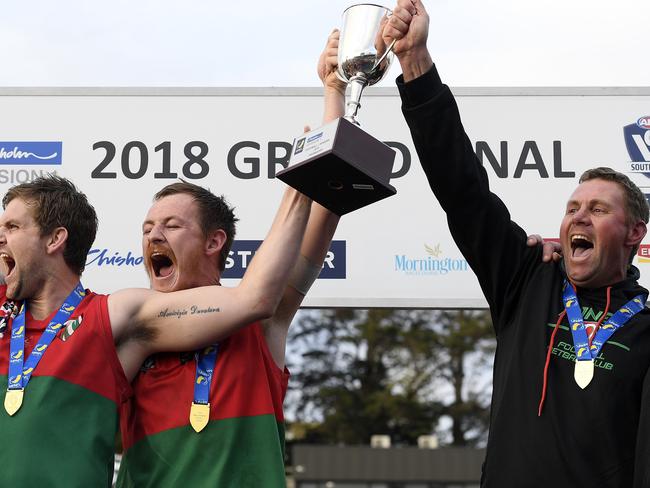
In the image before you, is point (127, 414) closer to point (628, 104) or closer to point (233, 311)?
point (233, 311)

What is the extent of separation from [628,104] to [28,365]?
11.7 feet

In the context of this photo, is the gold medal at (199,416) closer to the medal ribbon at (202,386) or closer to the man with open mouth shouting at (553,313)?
the medal ribbon at (202,386)

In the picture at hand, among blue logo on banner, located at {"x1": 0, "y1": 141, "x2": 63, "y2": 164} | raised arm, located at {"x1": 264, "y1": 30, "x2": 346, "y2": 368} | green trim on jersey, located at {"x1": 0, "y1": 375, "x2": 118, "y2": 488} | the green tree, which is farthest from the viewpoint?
the green tree

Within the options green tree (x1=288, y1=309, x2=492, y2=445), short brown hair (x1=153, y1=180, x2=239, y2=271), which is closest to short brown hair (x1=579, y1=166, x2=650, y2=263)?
short brown hair (x1=153, y1=180, x2=239, y2=271)

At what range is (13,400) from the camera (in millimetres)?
3184

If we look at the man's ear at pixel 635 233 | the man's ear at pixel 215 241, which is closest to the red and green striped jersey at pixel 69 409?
the man's ear at pixel 215 241

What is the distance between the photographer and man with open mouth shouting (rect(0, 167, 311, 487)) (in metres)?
3.17

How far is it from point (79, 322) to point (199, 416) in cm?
51

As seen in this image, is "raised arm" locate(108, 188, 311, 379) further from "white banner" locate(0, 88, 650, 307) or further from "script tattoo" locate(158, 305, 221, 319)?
"white banner" locate(0, 88, 650, 307)

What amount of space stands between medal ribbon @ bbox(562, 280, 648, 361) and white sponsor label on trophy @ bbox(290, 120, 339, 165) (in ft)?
3.55

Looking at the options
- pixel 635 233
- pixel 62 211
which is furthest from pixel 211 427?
pixel 635 233

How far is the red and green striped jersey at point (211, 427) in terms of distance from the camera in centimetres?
329

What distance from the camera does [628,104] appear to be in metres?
5.49

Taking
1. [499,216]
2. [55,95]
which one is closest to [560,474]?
[499,216]
